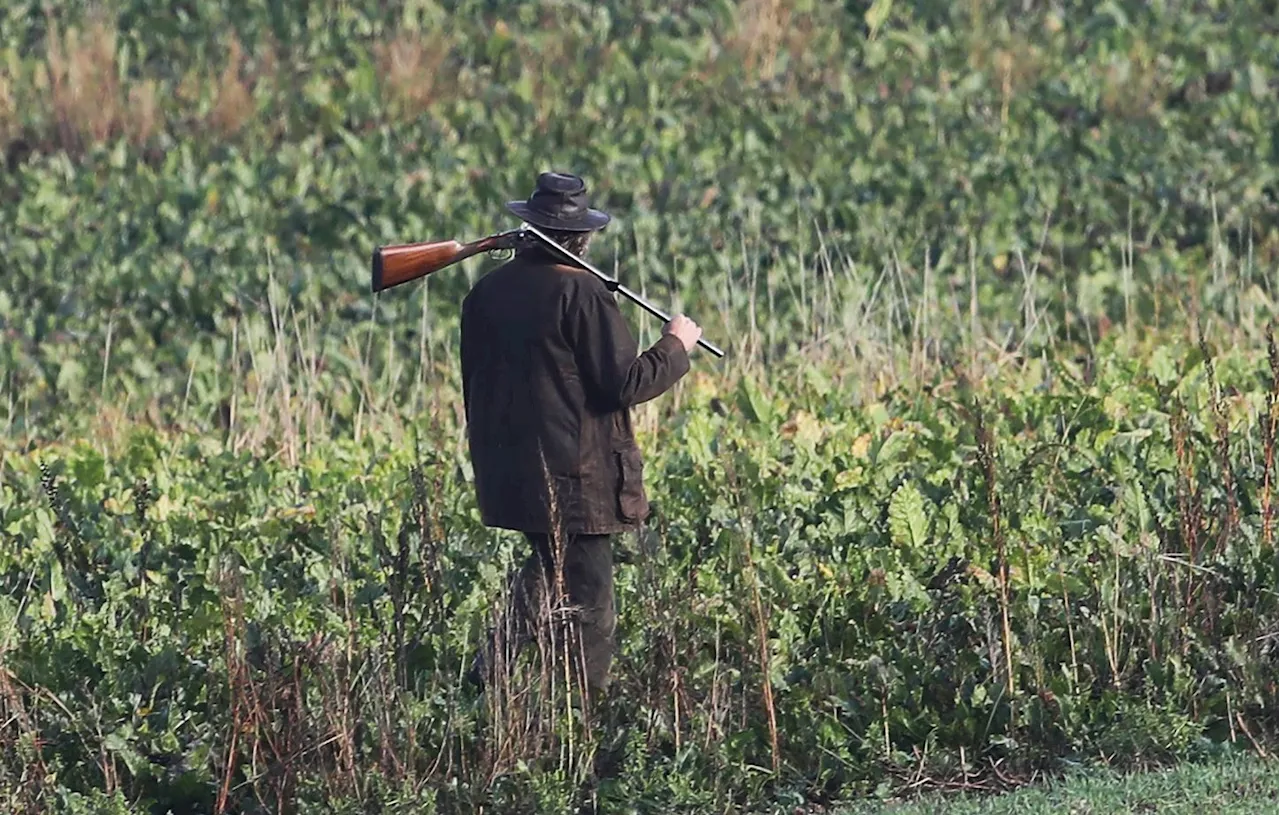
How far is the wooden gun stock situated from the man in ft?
0.48

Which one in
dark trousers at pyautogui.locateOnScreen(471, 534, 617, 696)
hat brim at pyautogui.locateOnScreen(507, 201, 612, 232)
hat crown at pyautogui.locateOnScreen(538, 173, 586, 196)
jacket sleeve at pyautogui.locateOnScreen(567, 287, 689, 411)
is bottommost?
dark trousers at pyautogui.locateOnScreen(471, 534, 617, 696)

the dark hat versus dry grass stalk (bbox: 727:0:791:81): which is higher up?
dry grass stalk (bbox: 727:0:791:81)

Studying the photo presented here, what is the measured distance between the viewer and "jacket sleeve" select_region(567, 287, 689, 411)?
6645mm

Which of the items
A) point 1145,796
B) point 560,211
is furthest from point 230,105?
point 1145,796

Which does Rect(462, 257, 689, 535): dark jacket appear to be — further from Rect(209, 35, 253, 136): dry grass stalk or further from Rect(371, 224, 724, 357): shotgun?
Rect(209, 35, 253, 136): dry grass stalk

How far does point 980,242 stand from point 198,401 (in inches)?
206

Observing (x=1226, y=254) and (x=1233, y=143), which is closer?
(x=1226, y=254)

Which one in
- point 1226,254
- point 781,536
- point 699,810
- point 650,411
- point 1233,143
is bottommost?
point 699,810

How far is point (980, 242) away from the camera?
1457 cm

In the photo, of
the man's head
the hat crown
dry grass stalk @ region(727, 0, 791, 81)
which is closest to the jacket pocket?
the man's head

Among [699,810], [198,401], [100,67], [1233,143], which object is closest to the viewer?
[699,810]

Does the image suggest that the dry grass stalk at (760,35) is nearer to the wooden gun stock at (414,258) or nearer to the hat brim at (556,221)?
the hat brim at (556,221)

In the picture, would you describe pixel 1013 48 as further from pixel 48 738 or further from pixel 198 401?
pixel 48 738

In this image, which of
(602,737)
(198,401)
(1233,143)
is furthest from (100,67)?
(602,737)
